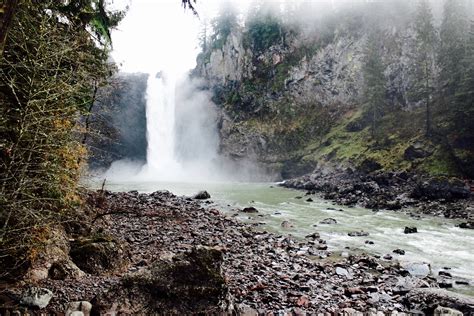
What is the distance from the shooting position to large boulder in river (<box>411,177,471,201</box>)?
26047 mm

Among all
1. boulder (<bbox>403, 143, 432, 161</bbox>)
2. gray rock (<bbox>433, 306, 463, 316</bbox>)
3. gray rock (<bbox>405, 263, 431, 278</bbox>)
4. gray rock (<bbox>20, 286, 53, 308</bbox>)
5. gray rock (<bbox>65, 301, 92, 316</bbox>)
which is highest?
boulder (<bbox>403, 143, 432, 161</bbox>)

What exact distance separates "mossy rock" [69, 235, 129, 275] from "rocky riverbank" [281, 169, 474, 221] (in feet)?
64.8

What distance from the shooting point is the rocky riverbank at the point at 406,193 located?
961 inches

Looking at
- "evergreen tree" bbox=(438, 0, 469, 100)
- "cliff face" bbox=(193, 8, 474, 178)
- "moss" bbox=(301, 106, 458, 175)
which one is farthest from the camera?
"cliff face" bbox=(193, 8, 474, 178)

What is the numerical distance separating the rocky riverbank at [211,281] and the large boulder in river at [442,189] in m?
18.4

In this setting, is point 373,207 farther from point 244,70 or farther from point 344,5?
point 344,5

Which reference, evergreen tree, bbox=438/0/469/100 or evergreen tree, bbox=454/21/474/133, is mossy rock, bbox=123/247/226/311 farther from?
evergreen tree, bbox=438/0/469/100

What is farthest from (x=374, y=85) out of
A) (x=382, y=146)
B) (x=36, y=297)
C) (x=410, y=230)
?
(x=36, y=297)

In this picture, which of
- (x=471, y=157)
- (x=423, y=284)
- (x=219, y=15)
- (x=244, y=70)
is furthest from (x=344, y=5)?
(x=423, y=284)

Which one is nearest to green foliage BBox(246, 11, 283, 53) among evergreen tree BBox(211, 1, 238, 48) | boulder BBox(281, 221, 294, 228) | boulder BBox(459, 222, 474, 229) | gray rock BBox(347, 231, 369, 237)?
evergreen tree BBox(211, 1, 238, 48)

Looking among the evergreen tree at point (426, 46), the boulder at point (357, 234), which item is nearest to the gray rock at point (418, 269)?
the boulder at point (357, 234)

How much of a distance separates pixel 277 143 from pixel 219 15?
41281 millimetres

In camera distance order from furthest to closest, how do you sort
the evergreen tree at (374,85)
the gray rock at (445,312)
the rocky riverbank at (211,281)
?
the evergreen tree at (374,85) → the gray rock at (445,312) → the rocky riverbank at (211,281)

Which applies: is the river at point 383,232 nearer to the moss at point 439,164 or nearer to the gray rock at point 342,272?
the gray rock at point 342,272
